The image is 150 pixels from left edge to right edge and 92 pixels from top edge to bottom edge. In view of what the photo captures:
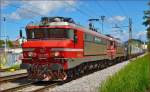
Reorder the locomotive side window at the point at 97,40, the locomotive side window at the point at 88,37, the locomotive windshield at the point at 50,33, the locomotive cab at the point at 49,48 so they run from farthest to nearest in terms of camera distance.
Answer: the locomotive side window at the point at 97,40, the locomotive side window at the point at 88,37, the locomotive windshield at the point at 50,33, the locomotive cab at the point at 49,48

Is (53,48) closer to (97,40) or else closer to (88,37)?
(88,37)

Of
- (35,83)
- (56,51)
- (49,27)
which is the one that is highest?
(49,27)

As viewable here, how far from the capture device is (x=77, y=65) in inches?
827

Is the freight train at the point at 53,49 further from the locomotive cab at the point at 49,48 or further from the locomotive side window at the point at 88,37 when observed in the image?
the locomotive side window at the point at 88,37

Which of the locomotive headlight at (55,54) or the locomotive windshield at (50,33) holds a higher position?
the locomotive windshield at (50,33)

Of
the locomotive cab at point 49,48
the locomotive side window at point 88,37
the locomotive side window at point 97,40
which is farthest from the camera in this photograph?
the locomotive side window at point 97,40

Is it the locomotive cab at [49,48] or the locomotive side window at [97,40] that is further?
the locomotive side window at [97,40]

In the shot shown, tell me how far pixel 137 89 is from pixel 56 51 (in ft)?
26.4

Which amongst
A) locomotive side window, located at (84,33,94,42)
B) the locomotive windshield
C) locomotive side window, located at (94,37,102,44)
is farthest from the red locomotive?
locomotive side window, located at (94,37,102,44)

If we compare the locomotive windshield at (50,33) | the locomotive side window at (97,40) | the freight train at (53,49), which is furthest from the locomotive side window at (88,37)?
the locomotive windshield at (50,33)

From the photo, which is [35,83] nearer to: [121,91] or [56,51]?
[56,51]

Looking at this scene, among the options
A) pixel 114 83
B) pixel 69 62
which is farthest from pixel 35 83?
pixel 114 83

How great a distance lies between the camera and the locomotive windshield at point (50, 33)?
65.0 feet

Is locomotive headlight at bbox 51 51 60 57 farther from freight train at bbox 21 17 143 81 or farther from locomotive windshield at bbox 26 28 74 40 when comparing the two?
locomotive windshield at bbox 26 28 74 40
